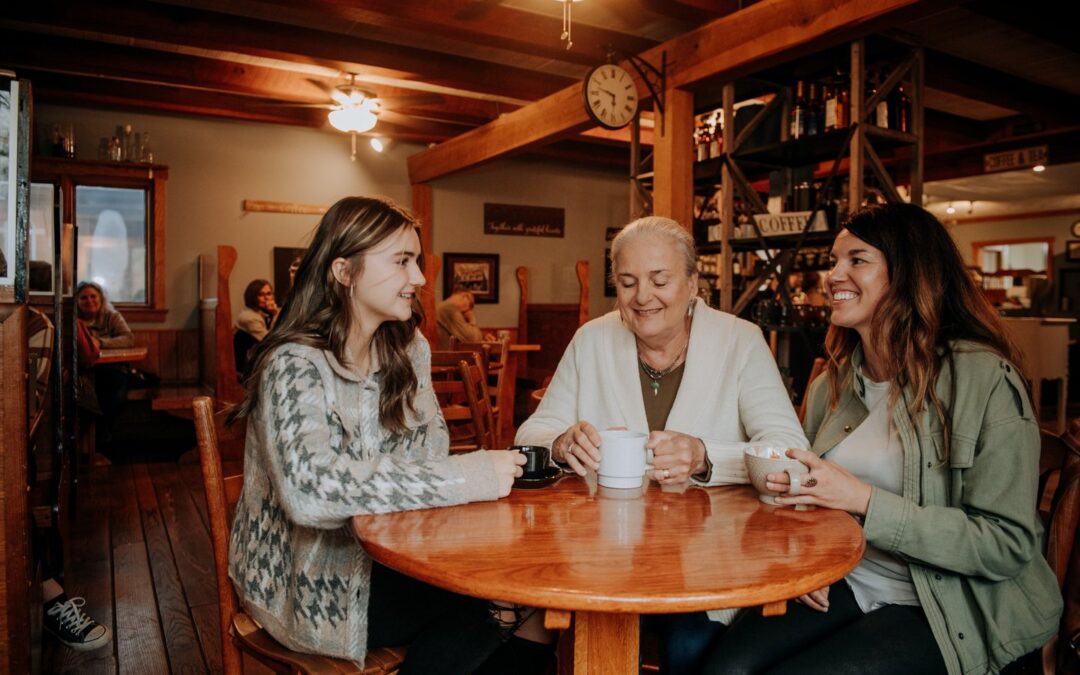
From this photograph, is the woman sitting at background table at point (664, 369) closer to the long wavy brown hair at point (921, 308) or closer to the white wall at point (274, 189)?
the long wavy brown hair at point (921, 308)

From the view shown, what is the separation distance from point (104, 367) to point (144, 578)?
3.25 meters

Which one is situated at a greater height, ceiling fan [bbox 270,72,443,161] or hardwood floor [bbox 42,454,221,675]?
ceiling fan [bbox 270,72,443,161]

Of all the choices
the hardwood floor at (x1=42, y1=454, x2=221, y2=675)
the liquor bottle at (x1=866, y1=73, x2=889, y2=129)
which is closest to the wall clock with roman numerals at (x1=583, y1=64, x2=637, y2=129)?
the liquor bottle at (x1=866, y1=73, x2=889, y2=129)

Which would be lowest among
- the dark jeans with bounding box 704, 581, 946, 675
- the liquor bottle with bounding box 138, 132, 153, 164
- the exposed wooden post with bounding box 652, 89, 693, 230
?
the dark jeans with bounding box 704, 581, 946, 675

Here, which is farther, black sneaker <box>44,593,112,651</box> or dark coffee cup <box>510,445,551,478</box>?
black sneaker <box>44,593,112,651</box>

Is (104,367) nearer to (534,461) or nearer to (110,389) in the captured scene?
(110,389)

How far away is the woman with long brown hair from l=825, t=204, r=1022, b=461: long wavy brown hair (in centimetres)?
82

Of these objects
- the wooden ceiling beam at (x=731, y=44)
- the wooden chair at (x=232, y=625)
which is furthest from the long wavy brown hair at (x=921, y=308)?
the wooden ceiling beam at (x=731, y=44)

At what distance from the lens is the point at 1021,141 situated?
318 inches

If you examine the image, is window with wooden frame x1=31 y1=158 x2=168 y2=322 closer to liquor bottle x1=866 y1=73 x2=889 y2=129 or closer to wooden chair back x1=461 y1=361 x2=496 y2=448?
wooden chair back x1=461 y1=361 x2=496 y2=448

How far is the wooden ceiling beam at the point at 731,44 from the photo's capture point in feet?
12.1

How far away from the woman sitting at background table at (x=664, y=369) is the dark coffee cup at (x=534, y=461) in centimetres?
9

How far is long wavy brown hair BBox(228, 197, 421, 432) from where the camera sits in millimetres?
1660

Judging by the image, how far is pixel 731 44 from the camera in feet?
14.3
